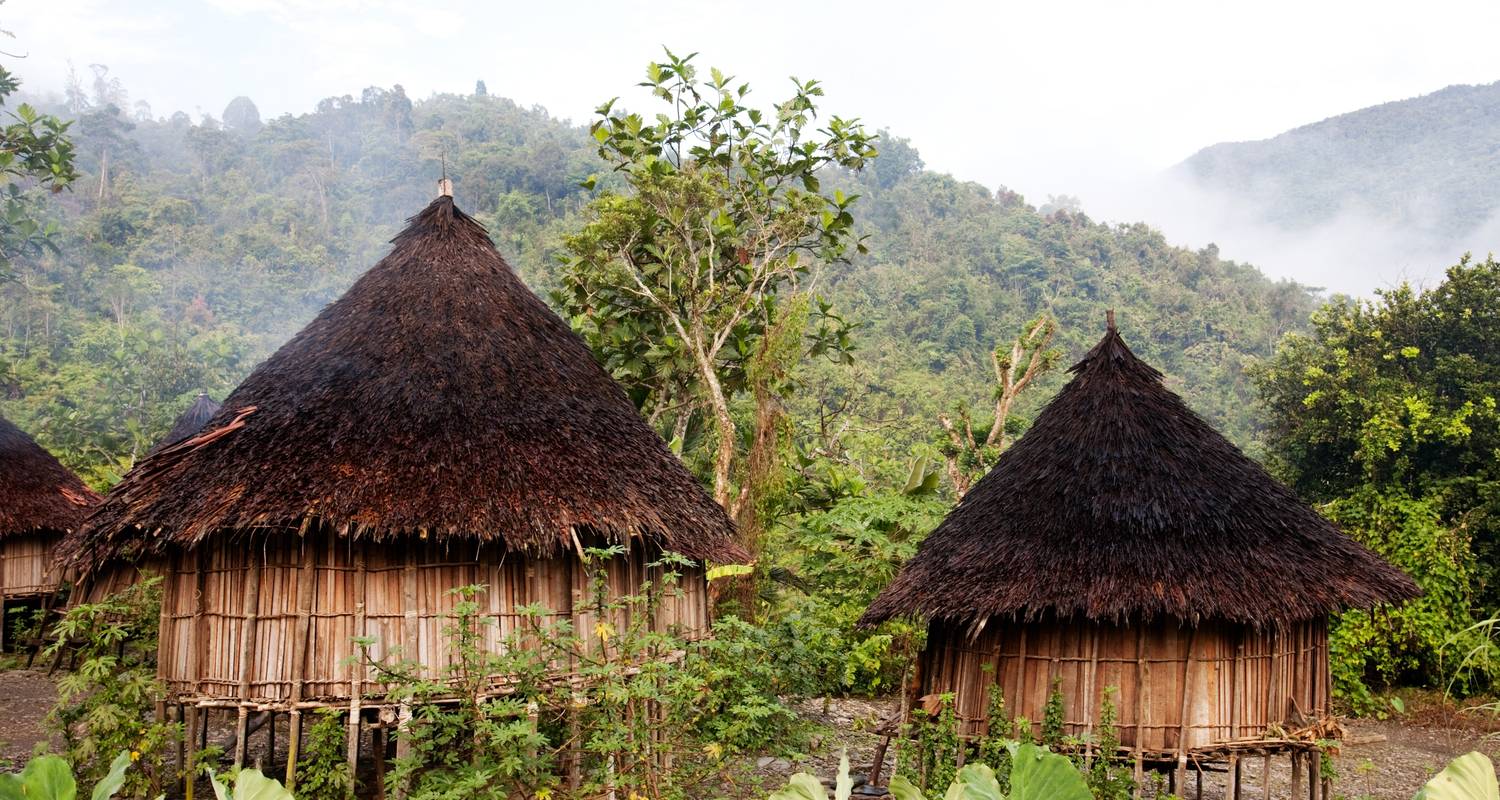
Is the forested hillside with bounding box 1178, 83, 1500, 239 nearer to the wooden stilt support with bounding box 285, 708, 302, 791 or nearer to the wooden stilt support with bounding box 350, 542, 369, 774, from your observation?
the wooden stilt support with bounding box 350, 542, 369, 774

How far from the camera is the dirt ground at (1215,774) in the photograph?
11.8 meters

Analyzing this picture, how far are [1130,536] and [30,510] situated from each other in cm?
1484

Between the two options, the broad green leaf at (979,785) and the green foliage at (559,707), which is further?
the green foliage at (559,707)

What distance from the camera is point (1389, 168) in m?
73.9

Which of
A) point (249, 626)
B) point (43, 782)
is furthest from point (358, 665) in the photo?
point (43, 782)

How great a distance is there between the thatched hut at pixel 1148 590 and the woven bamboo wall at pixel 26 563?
13339 mm

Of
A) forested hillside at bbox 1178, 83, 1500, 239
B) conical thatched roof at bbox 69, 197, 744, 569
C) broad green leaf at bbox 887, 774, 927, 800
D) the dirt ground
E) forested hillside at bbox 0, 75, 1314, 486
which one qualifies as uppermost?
forested hillside at bbox 1178, 83, 1500, 239

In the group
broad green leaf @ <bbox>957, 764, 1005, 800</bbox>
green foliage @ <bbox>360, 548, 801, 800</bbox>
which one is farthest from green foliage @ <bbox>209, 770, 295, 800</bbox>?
green foliage @ <bbox>360, 548, 801, 800</bbox>

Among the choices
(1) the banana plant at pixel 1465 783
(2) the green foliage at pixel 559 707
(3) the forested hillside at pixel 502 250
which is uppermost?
(3) the forested hillside at pixel 502 250

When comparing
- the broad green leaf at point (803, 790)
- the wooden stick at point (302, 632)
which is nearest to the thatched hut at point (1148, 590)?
the wooden stick at point (302, 632)

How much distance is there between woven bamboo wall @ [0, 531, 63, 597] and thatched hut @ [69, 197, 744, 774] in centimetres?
937

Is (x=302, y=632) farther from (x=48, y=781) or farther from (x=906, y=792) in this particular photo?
(x=906, y=792)

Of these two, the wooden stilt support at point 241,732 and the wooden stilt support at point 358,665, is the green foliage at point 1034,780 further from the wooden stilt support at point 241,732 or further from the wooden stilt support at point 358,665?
the wooden stilt support at point 241,732

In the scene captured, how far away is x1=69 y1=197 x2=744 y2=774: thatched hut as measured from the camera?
8.15m
